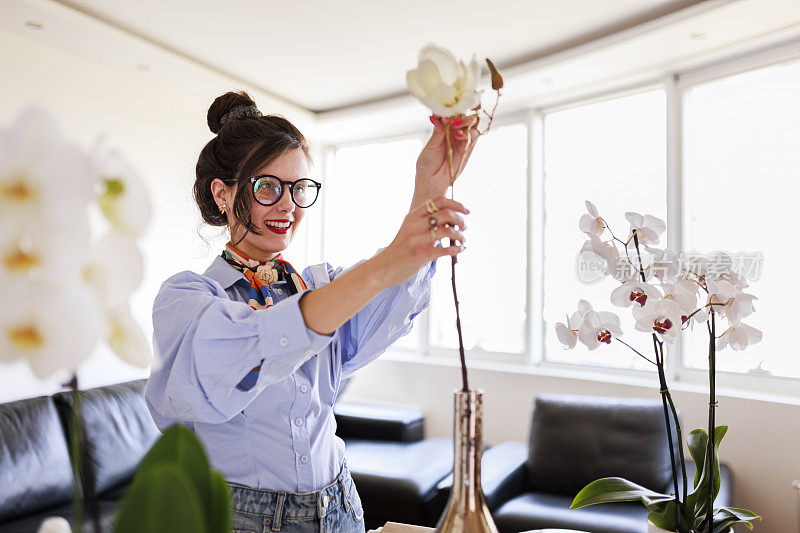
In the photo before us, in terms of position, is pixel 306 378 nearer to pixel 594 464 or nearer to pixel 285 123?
pixel 285 123

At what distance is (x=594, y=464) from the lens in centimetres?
290

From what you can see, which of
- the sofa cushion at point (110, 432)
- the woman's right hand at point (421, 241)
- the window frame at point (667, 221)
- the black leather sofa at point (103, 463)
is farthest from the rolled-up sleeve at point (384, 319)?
the window frame at point (667, 221)

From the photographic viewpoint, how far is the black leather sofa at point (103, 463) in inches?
96.7

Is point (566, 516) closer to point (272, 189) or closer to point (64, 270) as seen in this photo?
point (272, 189)

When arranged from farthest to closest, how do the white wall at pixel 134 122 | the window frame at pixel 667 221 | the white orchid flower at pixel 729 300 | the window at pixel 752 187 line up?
the window frame at pixel 667 221 < the window at pixel 752 187 < the white wall at pixel 134 122 < the white orchid flower at pixel 729 300

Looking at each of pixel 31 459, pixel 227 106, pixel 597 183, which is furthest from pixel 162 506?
pixel 597 183

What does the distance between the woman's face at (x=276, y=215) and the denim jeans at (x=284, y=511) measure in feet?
1.56

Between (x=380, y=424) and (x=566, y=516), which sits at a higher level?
(x=380, y=424)

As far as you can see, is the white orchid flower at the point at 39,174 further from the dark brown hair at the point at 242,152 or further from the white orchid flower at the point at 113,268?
the dark brown hair at the point at 242,152

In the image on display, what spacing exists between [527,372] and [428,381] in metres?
0.79

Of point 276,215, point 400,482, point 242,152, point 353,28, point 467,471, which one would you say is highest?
point 353,28

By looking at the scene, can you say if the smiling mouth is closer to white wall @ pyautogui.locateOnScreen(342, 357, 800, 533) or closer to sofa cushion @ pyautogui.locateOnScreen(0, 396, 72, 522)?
sofa cushion @ pyautogui.locateOnScreen(0, 396, 72, 522)

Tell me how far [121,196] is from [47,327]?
0.09 metres

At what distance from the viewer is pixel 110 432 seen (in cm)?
285
